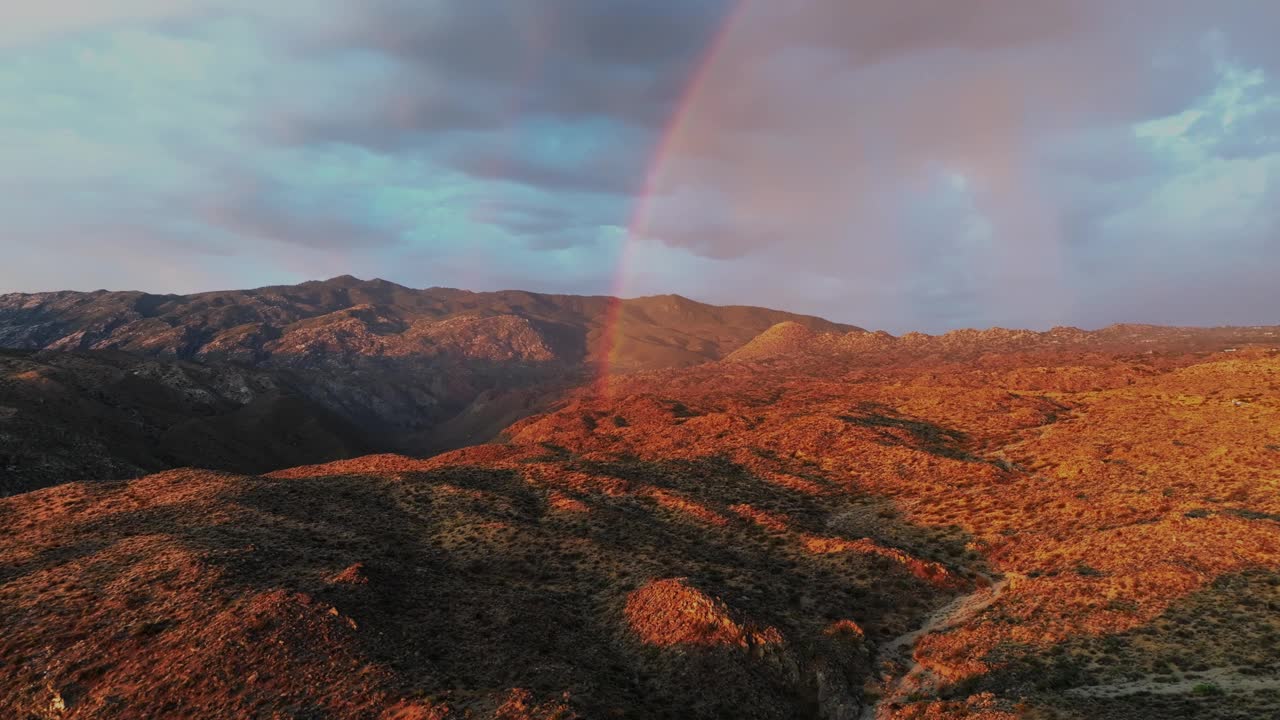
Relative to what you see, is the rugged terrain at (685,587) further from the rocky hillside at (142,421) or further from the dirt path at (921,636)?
the rocky hillside at (142,421)

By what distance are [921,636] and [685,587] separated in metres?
12.2

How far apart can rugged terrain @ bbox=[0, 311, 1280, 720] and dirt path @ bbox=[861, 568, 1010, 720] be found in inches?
6.8

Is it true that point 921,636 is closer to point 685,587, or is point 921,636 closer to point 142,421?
point 685,587

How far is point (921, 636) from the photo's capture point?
31.5m

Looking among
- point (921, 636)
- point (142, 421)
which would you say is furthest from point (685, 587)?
point (142, 421)

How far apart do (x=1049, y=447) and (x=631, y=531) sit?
43366 mm

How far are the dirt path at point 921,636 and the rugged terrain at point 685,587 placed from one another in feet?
0.57

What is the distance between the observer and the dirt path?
26438 millimetres

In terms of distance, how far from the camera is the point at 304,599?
93.8 ft

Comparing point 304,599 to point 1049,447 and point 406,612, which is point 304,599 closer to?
point 406,612

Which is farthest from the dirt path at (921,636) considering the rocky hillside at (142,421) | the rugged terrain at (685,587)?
the rocky hillside at (142,421)

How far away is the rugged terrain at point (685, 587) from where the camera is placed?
78.6ft

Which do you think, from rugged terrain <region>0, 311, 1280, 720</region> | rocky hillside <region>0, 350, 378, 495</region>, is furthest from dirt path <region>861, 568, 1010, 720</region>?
rocky hillside <region>0, 350, 378, 495</region>

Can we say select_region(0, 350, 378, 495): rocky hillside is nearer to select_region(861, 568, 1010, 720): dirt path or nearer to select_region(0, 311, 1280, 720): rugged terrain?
select_region(0, 311, 1280, 720): rugged terrain
